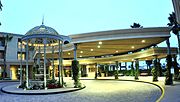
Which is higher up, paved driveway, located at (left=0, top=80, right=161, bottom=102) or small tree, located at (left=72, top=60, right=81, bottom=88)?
small tree, located at (left=72, top=60, right=81, bottom=88)

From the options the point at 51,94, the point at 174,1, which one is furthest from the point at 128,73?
the point at 174,1

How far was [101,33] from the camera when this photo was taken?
1962cm

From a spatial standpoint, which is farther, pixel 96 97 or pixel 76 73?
pixel 76 73

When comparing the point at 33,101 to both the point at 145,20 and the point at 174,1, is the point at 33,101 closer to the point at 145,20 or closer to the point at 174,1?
the point at 174,1

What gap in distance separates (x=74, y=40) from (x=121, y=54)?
17422 mm

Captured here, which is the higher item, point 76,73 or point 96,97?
point 76,73

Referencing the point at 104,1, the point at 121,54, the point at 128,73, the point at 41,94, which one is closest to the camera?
the point at 41,94

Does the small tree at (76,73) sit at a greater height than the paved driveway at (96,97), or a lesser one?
greater

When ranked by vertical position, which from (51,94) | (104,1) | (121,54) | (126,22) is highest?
(104,1)

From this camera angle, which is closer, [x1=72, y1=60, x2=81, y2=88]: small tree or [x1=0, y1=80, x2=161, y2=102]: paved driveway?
[x1=0, y1=80, x2=161, y2=102]: paved driveway

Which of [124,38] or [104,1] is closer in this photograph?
[124,38]

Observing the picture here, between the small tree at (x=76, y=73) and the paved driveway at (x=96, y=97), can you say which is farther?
the small tree at (x=76, y=73)

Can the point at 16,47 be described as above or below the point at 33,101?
above

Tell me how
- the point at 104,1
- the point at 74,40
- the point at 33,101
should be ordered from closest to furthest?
the point at 33,101
the point at 74,40
the point at 104,1
